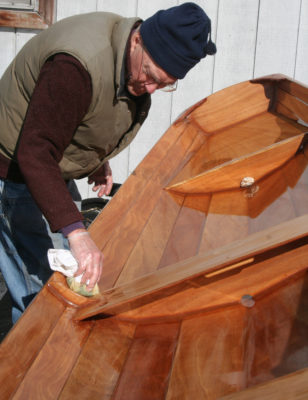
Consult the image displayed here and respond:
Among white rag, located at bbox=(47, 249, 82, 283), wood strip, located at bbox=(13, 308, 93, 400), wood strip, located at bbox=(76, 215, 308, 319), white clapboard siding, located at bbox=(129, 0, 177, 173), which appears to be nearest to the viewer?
wood strip, located at bbox=(13, 308, 93, 400)

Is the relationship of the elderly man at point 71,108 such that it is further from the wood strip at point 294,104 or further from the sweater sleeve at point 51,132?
the wood strip at point 294,104

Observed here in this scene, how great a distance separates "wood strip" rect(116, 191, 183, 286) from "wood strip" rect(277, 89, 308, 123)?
91 centimetres

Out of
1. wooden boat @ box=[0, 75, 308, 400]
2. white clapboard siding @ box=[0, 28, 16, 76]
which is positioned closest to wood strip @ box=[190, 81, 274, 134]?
wooden boat @ box=[0, 75, 308, 400]

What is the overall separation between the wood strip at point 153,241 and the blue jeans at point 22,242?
0.38 meters

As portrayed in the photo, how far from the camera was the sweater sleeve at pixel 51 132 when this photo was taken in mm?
1207

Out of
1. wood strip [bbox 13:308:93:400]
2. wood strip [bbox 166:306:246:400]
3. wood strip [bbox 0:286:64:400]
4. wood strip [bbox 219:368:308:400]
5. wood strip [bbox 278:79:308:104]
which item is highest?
wood strip [bbox 278:79:308:104]

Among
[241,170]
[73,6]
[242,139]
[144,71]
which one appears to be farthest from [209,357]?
[73,6]

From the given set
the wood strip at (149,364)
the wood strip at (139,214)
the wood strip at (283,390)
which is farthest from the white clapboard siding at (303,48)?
the wood strip at (283,390)

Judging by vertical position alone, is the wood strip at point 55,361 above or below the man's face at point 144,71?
below

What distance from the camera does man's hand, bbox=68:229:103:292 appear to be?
1.22 meters

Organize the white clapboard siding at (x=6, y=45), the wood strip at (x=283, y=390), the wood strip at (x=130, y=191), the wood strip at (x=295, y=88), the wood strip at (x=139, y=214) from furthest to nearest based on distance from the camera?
the white clapboard siding at (x=6, y=45) → the wood strip at (x=295, y=88) → the wood strip at (x=130, y=191) → the wood strip at (x=139, y=214) → the wood strip at (x=283, y=390)

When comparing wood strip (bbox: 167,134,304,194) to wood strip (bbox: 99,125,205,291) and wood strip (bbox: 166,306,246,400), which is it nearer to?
wood strip (bbox: 99,125,205,291)

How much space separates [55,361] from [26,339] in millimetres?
95

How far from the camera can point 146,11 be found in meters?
3.26
